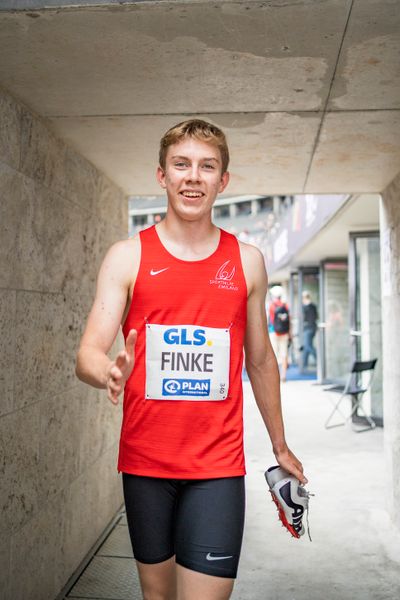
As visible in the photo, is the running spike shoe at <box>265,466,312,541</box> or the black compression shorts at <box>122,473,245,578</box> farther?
the running spike shoe at <box>265,466,312,541</box>

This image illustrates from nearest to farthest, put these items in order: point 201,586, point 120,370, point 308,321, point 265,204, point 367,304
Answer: point 120,370
point 201,586
point 367,304
point 308,321
point 265,204

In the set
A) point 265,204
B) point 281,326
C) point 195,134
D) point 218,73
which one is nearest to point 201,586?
point 195,134

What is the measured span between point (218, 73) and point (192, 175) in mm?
892

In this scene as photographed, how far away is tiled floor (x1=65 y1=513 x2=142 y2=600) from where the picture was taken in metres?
3.49

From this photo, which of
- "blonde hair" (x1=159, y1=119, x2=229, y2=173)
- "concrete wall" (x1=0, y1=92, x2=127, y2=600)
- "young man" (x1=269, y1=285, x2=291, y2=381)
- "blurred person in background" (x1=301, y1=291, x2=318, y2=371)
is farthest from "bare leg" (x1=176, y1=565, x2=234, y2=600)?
"blurred person in background" (x1=301, y1=291, x2=318, y2=371)

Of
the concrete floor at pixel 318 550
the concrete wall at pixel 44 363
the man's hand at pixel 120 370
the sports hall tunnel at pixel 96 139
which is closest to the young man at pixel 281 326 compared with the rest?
the concrete floor at pixel 318 550

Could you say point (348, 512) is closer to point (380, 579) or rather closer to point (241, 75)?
point (380, 579)

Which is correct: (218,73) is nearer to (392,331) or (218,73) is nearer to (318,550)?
(392,331)

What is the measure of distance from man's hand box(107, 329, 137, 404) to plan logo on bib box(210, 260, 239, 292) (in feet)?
1.52

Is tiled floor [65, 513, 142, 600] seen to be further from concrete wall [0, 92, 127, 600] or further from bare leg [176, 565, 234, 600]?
bare leg [176, 565, 234, 600]

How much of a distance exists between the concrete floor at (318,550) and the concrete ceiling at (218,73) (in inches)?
99.3

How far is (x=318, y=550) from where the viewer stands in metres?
4.23

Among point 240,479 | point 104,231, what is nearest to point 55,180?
point 104,231

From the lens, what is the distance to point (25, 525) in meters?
2.99
